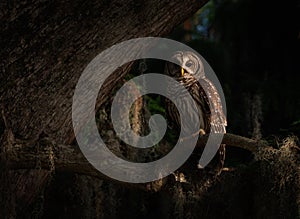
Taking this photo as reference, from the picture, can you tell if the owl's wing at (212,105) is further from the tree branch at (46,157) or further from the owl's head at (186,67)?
the tree branch at (46,157)

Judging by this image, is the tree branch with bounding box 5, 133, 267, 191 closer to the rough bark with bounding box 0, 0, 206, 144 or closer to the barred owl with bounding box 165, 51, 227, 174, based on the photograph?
the rough bark with bounding box 0, 0, 206, 144

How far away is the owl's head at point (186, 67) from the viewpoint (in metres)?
4.83

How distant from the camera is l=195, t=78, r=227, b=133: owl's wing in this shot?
4.75 metres

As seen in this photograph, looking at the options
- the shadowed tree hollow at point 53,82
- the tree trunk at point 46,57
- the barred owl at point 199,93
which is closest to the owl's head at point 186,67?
the barred owl at point 199,93

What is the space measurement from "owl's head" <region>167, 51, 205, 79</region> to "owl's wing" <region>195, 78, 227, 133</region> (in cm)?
9

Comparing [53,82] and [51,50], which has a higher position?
[51,50]

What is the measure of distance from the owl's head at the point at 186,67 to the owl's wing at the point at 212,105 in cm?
9

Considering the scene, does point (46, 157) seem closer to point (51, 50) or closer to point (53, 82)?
point (53, 82)

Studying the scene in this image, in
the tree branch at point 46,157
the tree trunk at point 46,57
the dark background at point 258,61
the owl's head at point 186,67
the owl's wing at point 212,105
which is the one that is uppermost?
the tree trunk at point 46,57

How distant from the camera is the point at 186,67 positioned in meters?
4.82

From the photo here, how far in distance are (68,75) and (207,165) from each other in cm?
127

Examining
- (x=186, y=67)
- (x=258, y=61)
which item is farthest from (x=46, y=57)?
(x=258, y=61)

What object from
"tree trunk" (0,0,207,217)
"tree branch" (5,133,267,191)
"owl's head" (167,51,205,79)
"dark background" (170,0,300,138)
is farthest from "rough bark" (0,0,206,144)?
"dark background" (170,0,300,138)

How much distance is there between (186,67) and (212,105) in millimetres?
356
